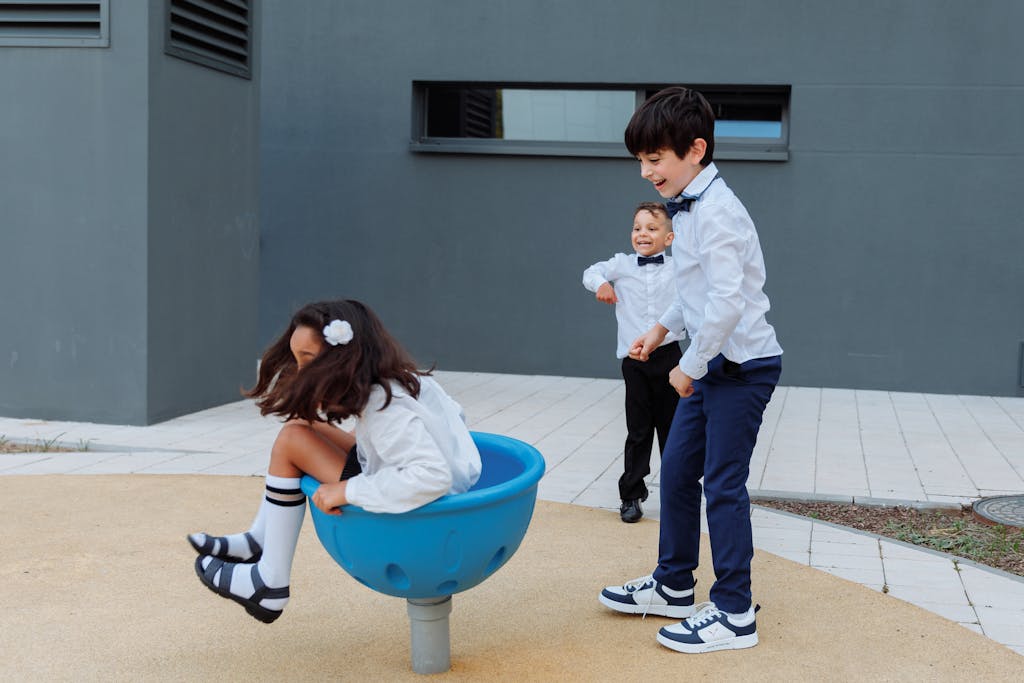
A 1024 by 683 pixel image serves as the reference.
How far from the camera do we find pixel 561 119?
412 inches

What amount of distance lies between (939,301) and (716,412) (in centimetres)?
679

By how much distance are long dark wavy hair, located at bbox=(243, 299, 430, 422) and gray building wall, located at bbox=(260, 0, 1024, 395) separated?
7096mm

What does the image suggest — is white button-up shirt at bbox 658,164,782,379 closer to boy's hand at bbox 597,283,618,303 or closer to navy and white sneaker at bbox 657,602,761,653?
navy and white sneaker at bbox 657,602,761,653

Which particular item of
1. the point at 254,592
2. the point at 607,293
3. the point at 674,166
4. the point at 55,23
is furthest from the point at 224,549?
the point at 55,23

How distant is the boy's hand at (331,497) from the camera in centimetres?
312

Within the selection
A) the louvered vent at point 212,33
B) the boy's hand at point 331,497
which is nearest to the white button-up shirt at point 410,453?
the boy's hand at point 331,497

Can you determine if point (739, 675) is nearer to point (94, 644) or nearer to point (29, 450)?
point (94, 644)

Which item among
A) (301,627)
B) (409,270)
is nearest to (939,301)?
(409,270)

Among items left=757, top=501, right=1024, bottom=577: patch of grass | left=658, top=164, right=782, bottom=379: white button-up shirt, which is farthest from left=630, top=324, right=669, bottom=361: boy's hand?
left=757, top=501, right=1024, bottom=577: patch of grass

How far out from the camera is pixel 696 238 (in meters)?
3.66

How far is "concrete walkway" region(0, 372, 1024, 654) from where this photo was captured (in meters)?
4.56

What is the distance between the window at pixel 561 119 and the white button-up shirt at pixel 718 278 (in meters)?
6.48

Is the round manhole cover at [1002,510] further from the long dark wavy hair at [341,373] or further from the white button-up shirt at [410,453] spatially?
the long dark wavy hair at [341,373]

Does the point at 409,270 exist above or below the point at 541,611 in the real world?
above
